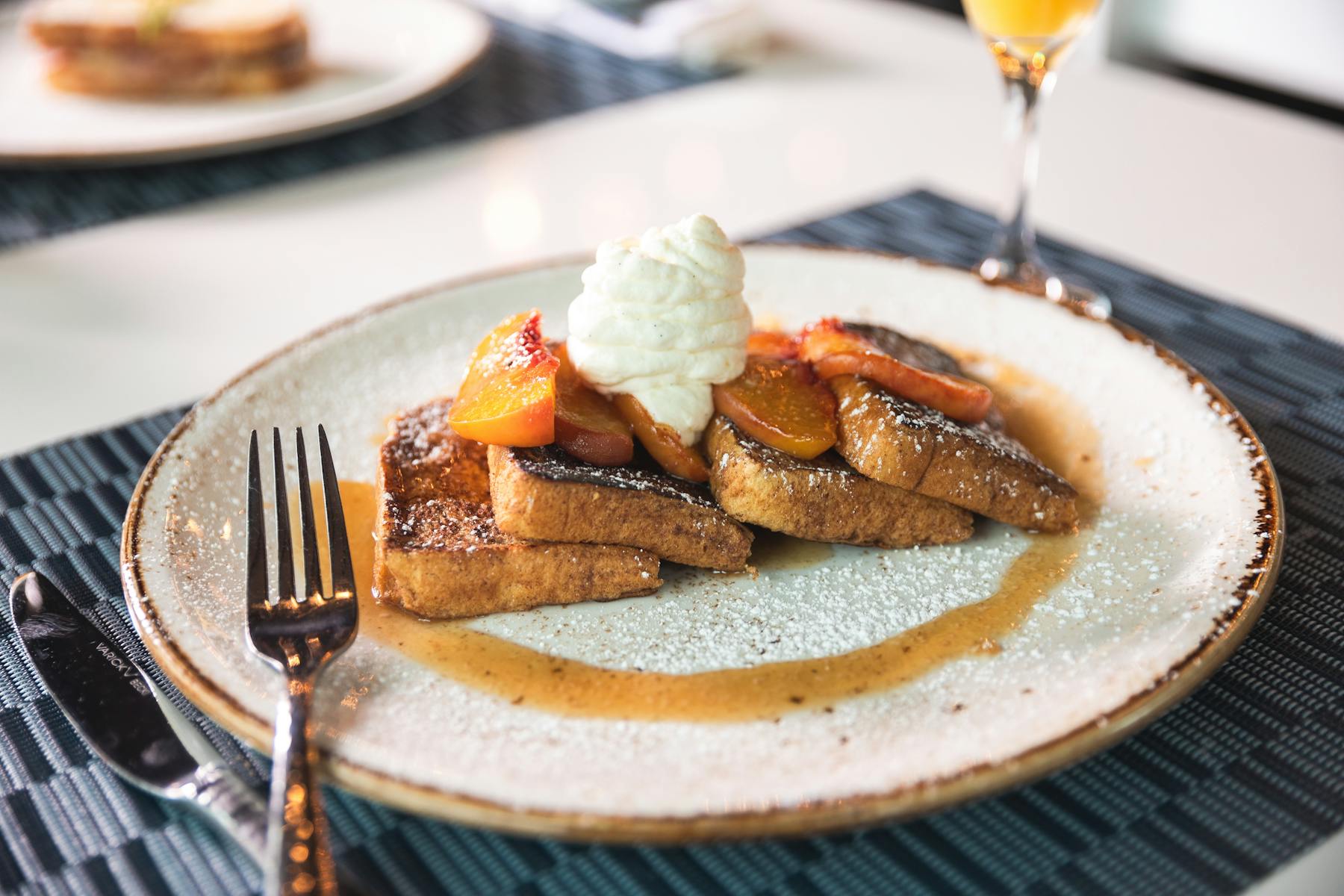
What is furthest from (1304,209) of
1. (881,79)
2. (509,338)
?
(509,338)

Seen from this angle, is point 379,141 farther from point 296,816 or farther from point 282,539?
point 296,816

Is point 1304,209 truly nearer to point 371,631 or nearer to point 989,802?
point 989,802

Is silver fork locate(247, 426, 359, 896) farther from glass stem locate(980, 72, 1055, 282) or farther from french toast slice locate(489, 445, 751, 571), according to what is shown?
glass stem locate(980, 72, 1055, 282)

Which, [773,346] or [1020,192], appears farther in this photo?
[1020,192]

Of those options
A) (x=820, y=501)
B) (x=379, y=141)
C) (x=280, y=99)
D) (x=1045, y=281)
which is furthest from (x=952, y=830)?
(x=280, y=99)

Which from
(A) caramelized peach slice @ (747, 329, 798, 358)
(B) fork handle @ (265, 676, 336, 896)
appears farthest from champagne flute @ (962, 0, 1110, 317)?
(B) fork handle @ (265, 676, 336, 896)
